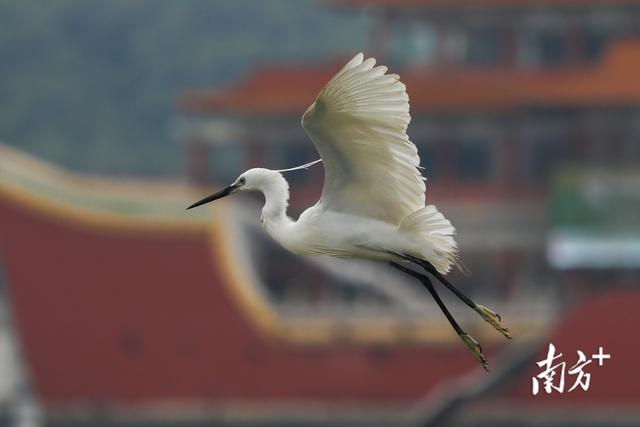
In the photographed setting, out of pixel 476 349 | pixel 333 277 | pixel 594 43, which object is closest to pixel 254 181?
pixel 476 349

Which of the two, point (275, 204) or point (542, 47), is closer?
point (275, 204)

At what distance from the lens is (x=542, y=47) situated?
55.2 meters

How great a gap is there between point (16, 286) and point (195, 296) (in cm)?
369

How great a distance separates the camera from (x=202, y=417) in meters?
47.9

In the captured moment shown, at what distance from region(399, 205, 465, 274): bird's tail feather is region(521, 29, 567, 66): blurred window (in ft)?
119

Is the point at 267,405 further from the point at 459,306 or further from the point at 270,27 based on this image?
the point at 270,27

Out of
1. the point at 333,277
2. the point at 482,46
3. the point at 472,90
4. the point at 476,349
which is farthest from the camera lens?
the point at 482,46

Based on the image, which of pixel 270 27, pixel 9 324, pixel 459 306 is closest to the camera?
pixel 459 306

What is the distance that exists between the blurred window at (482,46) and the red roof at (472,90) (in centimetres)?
193

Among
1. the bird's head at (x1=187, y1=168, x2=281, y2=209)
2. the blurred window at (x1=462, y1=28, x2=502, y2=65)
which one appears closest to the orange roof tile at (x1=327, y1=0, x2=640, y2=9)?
the blurred window at (x1=462, y1=28, x2=502, y2=65)

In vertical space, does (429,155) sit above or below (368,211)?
above

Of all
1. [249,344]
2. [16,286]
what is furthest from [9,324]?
[249,344]

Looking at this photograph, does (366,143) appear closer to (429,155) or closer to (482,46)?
(429,155)

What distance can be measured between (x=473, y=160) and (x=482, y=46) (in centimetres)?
442
